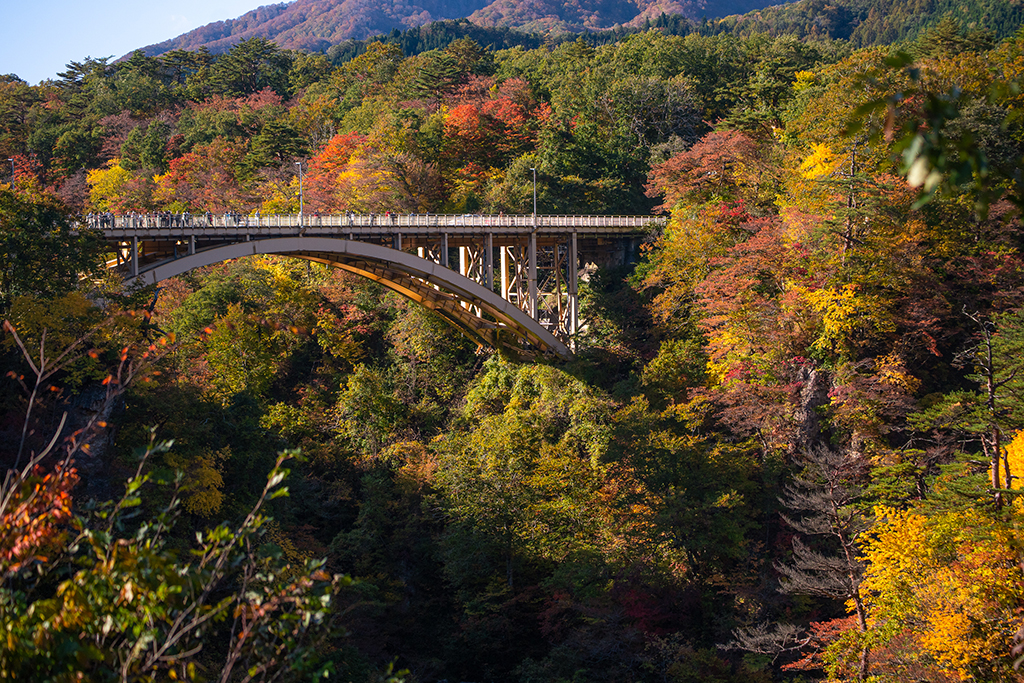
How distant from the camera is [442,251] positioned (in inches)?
1180

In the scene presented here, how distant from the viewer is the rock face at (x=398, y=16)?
5915 inches

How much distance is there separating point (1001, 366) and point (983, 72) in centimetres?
1442

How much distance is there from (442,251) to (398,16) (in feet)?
550

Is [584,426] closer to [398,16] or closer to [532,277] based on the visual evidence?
[532,277]

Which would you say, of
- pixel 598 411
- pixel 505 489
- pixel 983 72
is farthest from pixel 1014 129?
pixel 505 489

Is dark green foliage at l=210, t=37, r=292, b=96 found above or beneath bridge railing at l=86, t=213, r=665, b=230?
above

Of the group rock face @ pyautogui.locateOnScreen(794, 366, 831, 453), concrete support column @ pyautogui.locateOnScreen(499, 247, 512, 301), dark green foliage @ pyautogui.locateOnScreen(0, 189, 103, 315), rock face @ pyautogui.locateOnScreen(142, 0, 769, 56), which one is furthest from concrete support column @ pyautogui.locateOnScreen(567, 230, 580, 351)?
rock face @ pyautogui.locateOnScreen(142, 0, 769, 56)

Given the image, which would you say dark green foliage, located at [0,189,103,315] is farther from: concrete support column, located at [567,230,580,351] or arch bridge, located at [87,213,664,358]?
concrete support column, located at [567,230,580,351]

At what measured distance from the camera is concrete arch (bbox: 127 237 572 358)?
2477 centimetres

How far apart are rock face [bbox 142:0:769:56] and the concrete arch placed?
112964 millimetres

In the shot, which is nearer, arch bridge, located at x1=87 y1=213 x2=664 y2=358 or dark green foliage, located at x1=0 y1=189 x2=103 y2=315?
dark green foliage, located at x1=0 y1=189 x2=103 y2=315

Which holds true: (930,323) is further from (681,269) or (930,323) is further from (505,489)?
(505,489)

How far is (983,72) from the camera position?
28.7 metres

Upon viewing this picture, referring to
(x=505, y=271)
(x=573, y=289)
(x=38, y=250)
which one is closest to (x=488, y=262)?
(x=505, y=271)
